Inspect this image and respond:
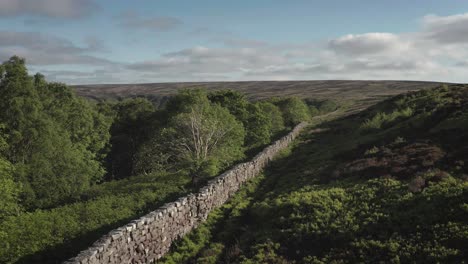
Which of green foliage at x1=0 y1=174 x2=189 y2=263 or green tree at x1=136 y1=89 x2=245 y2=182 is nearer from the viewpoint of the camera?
green foliage at x1=0 y1=174 x2=189 y2=263

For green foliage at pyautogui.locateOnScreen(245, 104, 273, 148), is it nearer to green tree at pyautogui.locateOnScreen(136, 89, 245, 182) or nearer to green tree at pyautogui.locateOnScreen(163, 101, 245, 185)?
green tree at pyautogui.locateOnScreen(136, 89, 245, 182)

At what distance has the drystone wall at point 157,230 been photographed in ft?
44.1

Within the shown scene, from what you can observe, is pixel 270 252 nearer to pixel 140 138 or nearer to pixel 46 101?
pixel 46 101

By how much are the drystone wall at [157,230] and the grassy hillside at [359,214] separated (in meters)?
0.68

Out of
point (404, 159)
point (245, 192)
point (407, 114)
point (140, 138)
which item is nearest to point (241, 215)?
point (245, 192)

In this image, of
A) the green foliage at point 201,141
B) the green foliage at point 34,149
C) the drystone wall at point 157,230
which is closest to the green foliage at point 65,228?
the drystone wall at point 157,230

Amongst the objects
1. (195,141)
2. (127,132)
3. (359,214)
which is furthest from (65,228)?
(127,132)

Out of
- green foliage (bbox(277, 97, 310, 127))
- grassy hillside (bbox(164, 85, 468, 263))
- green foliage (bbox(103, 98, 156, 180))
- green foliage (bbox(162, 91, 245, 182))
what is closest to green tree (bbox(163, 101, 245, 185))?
green foliage (bbox(162, 91, 245, 182))

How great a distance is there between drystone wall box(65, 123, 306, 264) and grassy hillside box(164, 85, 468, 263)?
0.68 m

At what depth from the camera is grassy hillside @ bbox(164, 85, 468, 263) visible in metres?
14.4

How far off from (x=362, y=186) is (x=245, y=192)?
9.61 metres

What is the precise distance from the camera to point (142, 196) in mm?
26391

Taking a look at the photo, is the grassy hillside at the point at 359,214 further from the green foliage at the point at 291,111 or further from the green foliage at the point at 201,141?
the green foliage at the point at 291,111

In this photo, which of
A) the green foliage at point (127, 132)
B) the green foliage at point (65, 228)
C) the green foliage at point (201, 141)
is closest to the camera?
the green foliage at point (65, 228)
